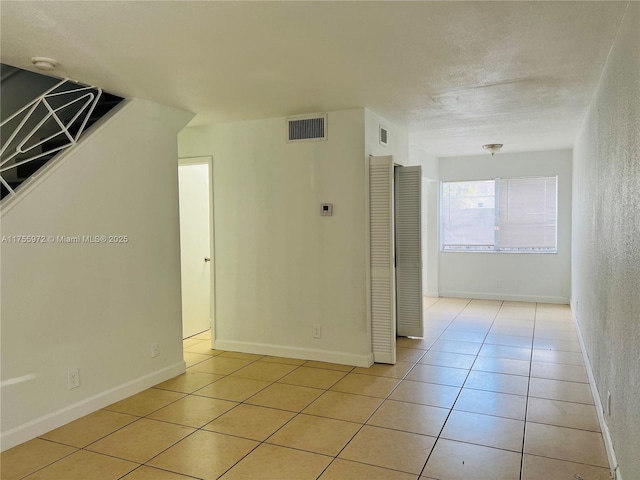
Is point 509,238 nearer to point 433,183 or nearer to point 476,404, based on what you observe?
point 433,183

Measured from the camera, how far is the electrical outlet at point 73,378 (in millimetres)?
3271

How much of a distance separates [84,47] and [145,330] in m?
2.25

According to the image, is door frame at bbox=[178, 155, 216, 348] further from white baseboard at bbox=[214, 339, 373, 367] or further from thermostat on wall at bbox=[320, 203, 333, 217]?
thermostat on wall at bbox=[320, 203, 333, 217]

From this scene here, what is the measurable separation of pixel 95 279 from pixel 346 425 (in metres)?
2.14

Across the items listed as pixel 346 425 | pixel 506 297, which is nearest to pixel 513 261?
pixel 506 297

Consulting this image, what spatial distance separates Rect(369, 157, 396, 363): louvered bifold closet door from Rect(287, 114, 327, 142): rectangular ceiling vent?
57cm

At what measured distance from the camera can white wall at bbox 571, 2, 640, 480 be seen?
6.60ft

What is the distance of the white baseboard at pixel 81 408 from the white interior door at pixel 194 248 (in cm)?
155

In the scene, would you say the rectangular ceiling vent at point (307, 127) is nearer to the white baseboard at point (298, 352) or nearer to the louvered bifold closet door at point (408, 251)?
the louvered bifold closet door at point (408, 251)

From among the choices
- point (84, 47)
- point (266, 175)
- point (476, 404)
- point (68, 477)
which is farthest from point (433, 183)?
point (68, 477)

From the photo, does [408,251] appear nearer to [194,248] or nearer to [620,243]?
[194,248]

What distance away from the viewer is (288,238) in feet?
15.4

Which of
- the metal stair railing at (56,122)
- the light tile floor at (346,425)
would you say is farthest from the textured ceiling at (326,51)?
the light tile floor at (346,425)

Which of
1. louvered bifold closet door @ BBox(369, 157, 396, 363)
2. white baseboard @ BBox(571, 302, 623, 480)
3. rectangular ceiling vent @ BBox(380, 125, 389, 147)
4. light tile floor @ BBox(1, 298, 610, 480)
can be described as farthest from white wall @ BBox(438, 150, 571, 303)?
louvered bifold closet door @ BBox(369, 157, 396, 363)
